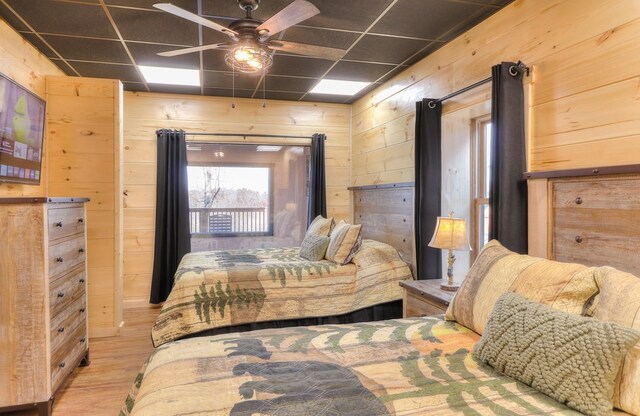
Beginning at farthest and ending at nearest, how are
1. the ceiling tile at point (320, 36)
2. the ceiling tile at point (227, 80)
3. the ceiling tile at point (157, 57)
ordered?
1. the ceiling tile at point (227, 80)
2. the ceiling tile at point (157, 57)
3. the ceiling tile at point (320, 36)

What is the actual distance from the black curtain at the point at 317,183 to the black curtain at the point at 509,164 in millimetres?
2926

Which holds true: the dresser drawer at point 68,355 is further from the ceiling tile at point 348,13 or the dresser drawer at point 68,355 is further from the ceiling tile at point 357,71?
the ceiling tile at point 357,71

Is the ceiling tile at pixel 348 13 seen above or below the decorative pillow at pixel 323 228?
above

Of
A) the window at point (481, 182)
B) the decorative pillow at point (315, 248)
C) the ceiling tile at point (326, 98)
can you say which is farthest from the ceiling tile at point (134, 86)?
the window at point (481, 182)

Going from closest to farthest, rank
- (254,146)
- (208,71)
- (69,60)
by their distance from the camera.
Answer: (69,60) → (208,71) → (254,146)

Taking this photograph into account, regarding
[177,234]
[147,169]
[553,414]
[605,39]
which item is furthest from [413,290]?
[147,169]

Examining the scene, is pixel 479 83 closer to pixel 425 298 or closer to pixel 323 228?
pixel 425 298

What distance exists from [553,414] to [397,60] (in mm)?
3172

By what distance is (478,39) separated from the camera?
288cm

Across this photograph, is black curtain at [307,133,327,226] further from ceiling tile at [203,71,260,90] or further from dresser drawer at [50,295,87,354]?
dresser drawer at [50,295,87,354]

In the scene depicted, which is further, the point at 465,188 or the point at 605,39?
the point at 465,188

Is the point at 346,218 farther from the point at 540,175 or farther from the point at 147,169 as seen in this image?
the point at 540,175

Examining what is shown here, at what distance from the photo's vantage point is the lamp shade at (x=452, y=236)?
106 inches

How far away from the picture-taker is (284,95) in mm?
4973
